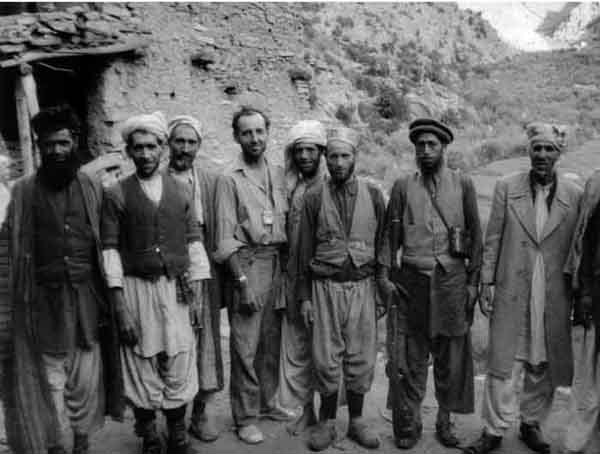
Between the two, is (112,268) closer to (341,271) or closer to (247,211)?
(247,211)

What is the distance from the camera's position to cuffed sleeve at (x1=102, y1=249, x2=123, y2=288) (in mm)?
3467

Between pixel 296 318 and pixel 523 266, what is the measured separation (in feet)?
4.88

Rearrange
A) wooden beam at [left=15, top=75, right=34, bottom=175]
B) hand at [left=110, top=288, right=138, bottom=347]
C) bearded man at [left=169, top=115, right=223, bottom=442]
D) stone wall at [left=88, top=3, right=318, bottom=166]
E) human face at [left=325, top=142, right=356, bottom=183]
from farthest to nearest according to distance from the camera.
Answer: stone wall at [left=88, top=3, right=318, bottom=166]
wooden beam at [left=15, top=75, right=34, bottom=175]
bearded man at [left=169, top=115, right=223, bottom=442]
human face at [left=325, top=142, right=356, bottom=183]
hand at [left=110, top=288, right=138, bottom=347]

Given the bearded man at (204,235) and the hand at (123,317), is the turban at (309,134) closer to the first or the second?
the bearded man at (204,235)

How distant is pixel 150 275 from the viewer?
11.7 ft

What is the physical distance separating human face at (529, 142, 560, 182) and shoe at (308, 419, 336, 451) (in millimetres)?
2079

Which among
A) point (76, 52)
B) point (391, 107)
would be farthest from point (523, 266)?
point (391, 107)

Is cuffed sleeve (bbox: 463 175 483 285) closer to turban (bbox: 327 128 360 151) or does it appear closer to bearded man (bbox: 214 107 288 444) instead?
turban (bbox: 327 128 360 151)

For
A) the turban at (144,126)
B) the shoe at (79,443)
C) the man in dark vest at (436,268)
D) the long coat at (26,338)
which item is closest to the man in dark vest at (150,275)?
the turban at (144,126)

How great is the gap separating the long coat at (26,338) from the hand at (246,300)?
825 millimetres

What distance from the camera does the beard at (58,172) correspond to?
342 cm


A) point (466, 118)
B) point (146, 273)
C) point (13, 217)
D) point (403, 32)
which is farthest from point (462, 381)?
point (403, 32)

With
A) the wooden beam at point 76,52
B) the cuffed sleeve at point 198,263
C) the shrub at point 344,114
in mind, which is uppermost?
the wooden beam at point 76,52

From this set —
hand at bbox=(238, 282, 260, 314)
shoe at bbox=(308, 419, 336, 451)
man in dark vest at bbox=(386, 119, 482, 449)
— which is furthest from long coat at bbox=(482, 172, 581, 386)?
hand at bbox=(238, 282, 260, 314)
